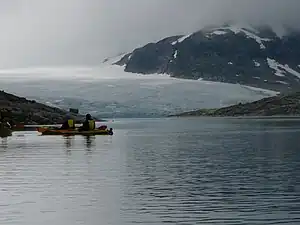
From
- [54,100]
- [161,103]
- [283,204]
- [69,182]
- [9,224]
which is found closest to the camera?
[9,224]

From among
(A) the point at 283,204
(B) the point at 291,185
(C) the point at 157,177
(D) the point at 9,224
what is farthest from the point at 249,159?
(D) the point at 9,224

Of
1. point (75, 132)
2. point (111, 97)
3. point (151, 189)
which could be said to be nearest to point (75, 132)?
point (75, 132)

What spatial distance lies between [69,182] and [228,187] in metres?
6.07

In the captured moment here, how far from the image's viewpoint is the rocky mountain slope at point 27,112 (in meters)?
112

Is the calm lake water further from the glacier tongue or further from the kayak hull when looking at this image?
the glacier tongue

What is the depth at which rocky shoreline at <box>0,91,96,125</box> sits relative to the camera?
11207cm

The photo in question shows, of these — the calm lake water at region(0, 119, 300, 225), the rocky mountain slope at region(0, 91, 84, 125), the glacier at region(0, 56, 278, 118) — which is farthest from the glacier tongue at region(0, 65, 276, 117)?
the calm lake water at region(0, 119, 300, 225)

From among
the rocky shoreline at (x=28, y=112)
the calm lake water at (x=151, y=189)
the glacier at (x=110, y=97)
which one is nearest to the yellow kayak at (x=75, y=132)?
the rocky shoreline at (x=28, y=112)

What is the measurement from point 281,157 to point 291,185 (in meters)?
13.1

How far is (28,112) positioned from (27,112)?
332 millimetres

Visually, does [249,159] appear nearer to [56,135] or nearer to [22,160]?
[22,160]

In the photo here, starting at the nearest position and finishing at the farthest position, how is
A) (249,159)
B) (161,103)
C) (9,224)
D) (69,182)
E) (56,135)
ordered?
1. (9,224)
2. (69,182)
3. (249,159)
4. (56,135)
5. (161,103)

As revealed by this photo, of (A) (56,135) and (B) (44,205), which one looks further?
(A) (56,135)

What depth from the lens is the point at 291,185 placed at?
24.4 m
